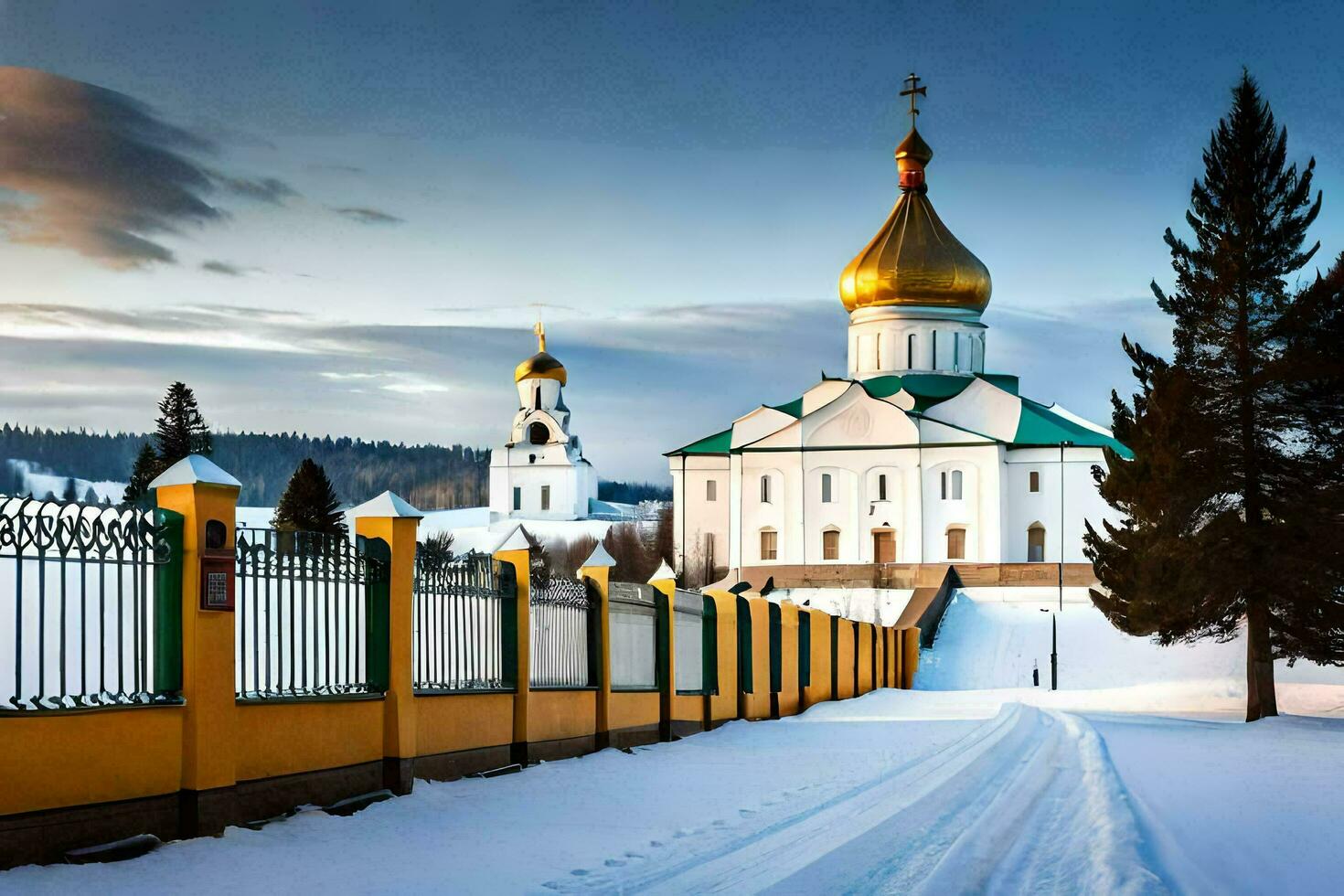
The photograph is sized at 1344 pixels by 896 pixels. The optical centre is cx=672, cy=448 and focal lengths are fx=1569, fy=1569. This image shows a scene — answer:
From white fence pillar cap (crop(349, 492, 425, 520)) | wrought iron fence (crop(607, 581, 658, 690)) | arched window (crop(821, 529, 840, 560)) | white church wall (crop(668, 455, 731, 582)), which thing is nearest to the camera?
white fence pillar cap (crop(349, 492, 425, 520))

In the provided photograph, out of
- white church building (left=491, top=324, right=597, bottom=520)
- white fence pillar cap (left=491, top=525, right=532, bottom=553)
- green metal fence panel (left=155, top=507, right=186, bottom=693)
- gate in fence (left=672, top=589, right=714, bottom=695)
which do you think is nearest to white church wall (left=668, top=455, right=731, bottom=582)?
Answer: white church building (left=491, top=324, right=597, bottom=520)

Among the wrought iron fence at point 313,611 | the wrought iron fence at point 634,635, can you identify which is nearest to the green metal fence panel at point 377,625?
the wrought iron fence at point 313,611

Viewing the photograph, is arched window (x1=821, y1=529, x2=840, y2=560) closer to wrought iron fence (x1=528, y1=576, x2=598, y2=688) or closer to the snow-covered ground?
the snow-covered ground

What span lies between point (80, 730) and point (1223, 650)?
39136mm

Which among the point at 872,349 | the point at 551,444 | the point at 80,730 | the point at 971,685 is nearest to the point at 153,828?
the point at 80,730

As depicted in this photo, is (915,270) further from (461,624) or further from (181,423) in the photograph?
(461,624)

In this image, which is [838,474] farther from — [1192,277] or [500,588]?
[500,588]

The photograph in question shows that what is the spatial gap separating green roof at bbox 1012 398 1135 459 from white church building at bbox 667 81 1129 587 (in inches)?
4.4

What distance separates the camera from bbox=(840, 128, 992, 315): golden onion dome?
69.9 meters

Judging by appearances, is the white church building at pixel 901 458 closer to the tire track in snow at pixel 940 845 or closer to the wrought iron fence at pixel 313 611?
the tire track in snow at pixel 940 845

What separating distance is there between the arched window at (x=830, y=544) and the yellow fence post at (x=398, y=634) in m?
56.8

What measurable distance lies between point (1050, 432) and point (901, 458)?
21.3 feet

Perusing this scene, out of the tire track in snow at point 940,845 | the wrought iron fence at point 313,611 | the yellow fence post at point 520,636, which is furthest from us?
the yellow fence post at point 520,636

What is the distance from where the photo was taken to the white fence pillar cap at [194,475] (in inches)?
339
